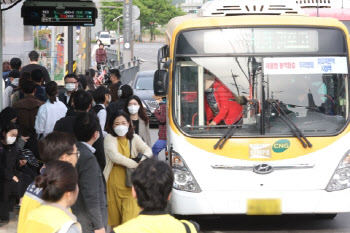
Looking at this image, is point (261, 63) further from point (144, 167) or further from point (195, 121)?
point (144, 167)

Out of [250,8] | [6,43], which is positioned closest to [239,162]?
[250,8]

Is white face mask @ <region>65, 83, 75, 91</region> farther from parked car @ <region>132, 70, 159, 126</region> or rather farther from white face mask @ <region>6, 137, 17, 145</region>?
parked car @ <region>132, 70, 159, 126</region>

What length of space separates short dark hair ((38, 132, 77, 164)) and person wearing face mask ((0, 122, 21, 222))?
4.15 metres

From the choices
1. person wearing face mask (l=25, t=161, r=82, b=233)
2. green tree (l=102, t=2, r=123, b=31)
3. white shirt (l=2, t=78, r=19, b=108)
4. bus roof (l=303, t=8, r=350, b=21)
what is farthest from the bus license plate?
green tree (l=102, t=2, r=123, b=31)

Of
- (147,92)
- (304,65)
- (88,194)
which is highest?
(304,65)

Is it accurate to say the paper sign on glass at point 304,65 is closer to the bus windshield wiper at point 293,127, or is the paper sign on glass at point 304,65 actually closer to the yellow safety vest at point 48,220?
the bus windshield wiper at point 293,127

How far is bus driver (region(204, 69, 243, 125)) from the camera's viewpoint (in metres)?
9.64

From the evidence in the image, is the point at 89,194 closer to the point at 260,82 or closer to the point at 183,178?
the point at 183,178

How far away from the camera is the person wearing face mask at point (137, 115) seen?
1066 centimetres

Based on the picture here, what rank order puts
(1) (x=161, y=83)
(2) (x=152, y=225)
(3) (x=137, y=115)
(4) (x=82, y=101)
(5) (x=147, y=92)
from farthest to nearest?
1. (5) (x=147, y=92)
2. (3) (x=137, y=115)
3. (1) (x=161, y=83)
4. (4) (x=82, y=101)
5. (2) (x=152, y=225)

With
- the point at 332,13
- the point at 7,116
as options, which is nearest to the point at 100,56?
the point at 332,13

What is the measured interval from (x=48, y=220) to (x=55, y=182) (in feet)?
0.72

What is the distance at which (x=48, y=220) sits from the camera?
4363mm

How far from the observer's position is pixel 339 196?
31.1ft
